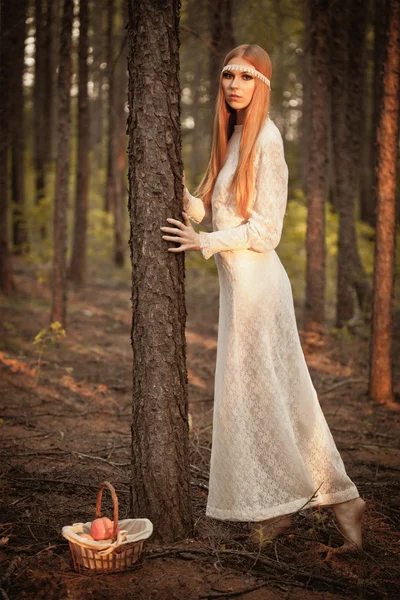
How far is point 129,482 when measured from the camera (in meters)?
4.40

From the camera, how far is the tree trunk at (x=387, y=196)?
682 centimetres

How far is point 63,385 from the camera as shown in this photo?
738cm

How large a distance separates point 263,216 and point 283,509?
1610 millimetres

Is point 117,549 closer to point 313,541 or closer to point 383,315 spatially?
point 313,541

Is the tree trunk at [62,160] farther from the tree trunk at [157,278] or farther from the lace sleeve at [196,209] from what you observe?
the tree trunk at [157,278]

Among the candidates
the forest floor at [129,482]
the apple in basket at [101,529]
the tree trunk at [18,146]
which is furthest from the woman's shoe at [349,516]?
the tree trunk at [18,146]

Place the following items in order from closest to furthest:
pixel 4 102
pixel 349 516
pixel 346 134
Result: pixel 349 516, pixel 4 102, pixel 346 134

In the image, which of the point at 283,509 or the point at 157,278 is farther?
the point at 283,509

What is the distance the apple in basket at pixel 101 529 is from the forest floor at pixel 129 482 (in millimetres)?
180

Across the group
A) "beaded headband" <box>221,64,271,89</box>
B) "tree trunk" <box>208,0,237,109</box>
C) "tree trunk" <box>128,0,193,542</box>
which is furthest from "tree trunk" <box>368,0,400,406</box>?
"tree trunk" <box>128,0,193,542</box>

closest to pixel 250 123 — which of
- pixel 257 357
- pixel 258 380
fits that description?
pixel 257 357

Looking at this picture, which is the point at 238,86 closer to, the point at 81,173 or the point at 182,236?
the point at 182,236

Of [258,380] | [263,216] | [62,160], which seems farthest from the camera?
[62,160]

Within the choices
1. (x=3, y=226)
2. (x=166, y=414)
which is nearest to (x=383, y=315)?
(x=166, y=414)
